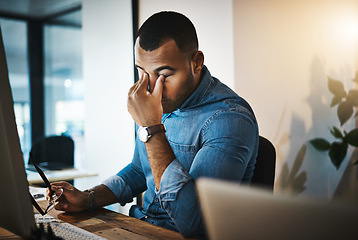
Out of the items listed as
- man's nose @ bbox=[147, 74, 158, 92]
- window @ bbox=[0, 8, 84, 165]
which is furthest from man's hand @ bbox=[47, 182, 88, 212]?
window @ bbox=[0, 8, 84, 165]

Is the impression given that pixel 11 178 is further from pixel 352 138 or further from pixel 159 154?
pixel 352 138

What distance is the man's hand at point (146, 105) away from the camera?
1.15 metres

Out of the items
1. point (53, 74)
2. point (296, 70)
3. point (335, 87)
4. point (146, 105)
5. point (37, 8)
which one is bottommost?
point (146, 105)

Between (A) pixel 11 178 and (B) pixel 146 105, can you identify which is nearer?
(A) pixel 11 178

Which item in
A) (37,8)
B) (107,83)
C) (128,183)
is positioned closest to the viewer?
(128,183)

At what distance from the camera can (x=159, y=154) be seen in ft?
3.57

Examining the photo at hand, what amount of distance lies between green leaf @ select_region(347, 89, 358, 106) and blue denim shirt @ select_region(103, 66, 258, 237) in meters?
1.76

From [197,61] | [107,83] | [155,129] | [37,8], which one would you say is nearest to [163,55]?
[197,61]

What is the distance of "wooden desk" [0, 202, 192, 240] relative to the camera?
3.11 ft

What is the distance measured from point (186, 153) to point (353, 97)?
195 centimetres

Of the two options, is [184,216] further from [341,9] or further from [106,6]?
[106,6]

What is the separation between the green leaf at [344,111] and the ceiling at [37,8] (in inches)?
131

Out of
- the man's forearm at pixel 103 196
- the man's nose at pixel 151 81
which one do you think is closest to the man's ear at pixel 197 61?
the man's nose at pixel 151 81

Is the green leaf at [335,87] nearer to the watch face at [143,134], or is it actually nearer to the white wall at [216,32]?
the white wall at [216,32]
